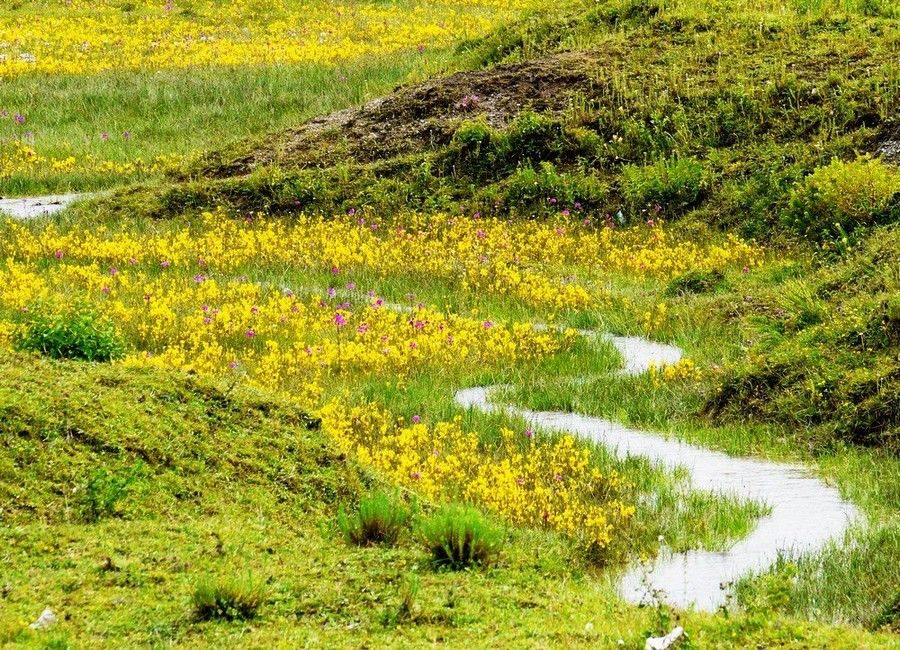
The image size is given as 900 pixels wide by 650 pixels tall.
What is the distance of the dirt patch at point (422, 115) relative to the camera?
23812 mm

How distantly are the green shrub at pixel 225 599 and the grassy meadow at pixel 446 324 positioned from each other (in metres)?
0.01

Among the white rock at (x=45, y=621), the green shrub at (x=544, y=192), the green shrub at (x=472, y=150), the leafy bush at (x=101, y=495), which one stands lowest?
the green shrub at (x=544, y=192)

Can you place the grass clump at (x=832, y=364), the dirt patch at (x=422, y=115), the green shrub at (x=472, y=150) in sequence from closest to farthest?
the grass clump at (x=832, y=364) → the green shrub at (x=472, y=150) → the dirt patch at (x=422, y=115)

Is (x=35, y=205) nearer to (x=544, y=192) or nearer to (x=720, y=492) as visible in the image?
(x=544, y=192)

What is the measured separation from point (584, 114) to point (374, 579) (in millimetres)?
17233

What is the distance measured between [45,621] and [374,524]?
2267 millimetres

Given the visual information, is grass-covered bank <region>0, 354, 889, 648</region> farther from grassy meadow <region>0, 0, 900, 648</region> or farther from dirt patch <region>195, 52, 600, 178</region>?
dirt patch <region>195, 52, 600, 178</region>

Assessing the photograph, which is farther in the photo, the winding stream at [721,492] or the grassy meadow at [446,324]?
the winding stream at [721,492]

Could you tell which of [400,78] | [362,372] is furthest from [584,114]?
[362,372]

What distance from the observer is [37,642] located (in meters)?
5.45

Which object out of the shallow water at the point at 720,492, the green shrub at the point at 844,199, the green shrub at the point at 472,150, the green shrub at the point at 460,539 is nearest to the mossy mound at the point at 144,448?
the green shrub at the point at 460,539

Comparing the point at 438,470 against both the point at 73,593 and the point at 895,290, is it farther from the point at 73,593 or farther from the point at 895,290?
the point at 895,290

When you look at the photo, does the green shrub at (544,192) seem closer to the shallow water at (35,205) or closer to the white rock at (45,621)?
the shallow water at (35,205)

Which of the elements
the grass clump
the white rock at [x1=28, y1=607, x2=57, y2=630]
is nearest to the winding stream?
the grass clump
